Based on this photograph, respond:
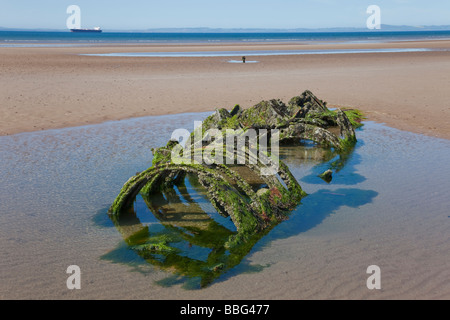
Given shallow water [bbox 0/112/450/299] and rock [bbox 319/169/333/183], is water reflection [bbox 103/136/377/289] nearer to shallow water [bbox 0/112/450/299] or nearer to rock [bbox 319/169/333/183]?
shallow water [bbox 0/112/450/299]

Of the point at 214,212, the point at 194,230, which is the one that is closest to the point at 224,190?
the point at 194,230

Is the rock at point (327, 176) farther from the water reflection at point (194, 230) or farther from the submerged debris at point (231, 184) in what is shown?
the water reflection at point (194, 230)

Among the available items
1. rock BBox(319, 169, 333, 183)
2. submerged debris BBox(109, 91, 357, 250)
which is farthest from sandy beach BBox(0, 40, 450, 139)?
submerged debris BBox(109, 91, 357, 250)

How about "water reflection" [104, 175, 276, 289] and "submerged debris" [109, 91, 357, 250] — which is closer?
"water reflection" [104, 175, 276, 289]

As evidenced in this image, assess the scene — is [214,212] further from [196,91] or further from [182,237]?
[196,91]

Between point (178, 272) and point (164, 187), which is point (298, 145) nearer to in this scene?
point (164, 187)
